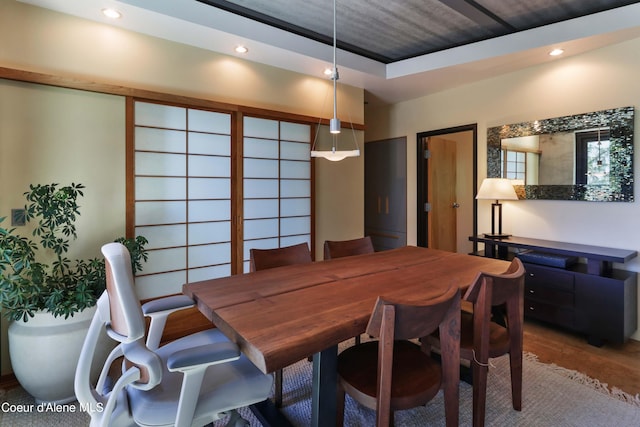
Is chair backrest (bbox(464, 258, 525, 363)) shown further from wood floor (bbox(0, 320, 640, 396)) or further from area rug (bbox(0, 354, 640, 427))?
wood floor (bbox(0, 320, 640, 396))

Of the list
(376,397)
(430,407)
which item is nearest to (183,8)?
(376,397)

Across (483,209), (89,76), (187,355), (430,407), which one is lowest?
(430,407)

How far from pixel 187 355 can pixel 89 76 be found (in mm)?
2349

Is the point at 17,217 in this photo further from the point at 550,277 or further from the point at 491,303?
the point at 550,277

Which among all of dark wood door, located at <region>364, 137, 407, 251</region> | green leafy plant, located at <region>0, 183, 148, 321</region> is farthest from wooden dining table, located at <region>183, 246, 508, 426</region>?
dark wood door, located at <region>364, 137, 407, 251</region>

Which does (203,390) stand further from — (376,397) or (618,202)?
(618,202)

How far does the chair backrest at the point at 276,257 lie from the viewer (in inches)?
83.6

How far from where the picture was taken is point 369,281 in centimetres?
178

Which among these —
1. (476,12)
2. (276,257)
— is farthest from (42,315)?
(476,12)

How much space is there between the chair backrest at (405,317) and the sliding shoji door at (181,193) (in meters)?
2.16

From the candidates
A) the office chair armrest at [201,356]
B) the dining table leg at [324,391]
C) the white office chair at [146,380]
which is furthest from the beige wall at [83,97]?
the dining table leg at [324,391]

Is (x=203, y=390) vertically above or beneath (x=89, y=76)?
beneath

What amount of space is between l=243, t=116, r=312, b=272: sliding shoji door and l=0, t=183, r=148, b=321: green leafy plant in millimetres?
1219

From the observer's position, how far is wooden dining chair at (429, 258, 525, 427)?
152 cm
